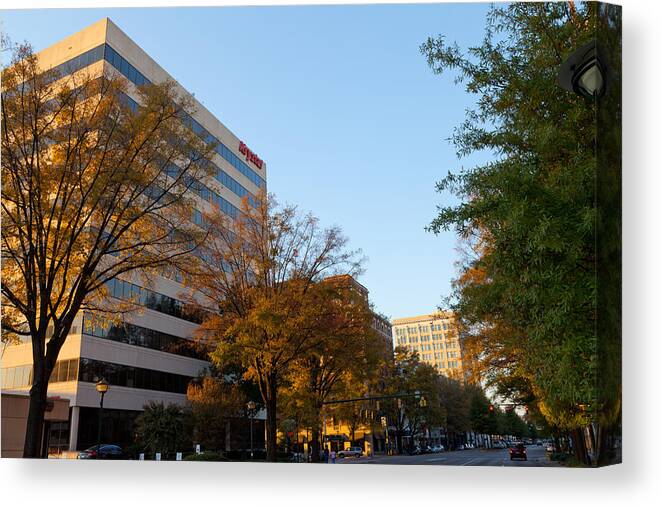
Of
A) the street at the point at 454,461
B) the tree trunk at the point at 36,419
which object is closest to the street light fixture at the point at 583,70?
the street at the point at 454,461

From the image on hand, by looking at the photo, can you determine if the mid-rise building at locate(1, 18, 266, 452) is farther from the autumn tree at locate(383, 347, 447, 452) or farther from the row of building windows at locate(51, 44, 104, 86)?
the autumn tree at locate(383, 347, 447, 452)

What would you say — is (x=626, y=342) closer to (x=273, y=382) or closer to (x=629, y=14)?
(x=629, y=14)

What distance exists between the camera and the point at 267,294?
20719mm

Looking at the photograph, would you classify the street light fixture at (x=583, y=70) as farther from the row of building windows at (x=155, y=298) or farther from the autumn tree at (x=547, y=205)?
the row of building windows at (x=155, y=298)

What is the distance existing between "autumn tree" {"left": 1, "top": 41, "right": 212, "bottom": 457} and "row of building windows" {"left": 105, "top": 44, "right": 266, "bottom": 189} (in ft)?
2.15

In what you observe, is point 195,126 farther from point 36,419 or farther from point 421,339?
point 421,339

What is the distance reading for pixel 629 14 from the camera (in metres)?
10.7

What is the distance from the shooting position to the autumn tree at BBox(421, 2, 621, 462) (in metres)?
9.70

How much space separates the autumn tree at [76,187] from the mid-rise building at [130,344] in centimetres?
113

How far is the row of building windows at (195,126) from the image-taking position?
646 inches

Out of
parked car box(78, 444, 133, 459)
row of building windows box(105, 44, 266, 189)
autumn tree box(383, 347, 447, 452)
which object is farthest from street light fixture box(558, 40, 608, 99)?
autumn tree box(383, 347, 447, 452)

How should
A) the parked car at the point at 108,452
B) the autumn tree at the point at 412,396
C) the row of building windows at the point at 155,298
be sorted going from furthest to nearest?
the autumn tree at the point at 412,396, the parked car at the point at 108,452, the row of building windows at the point at 155,298

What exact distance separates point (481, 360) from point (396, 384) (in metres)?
24.1

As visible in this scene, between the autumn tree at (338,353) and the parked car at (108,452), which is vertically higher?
the autumn tree at (338,353)
